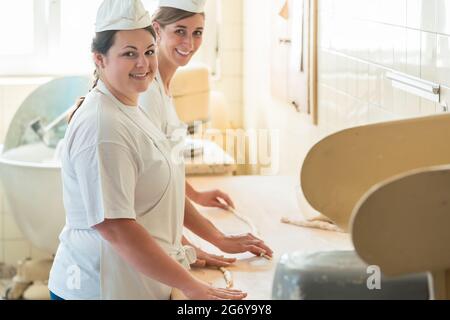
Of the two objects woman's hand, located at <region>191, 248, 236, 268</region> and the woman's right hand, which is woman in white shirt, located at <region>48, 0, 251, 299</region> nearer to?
the woman's right hand

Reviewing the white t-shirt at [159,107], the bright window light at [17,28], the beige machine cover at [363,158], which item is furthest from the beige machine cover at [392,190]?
the bright window light at [17,28]

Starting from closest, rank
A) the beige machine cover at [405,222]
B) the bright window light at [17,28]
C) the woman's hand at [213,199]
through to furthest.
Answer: the beige machine cover at [405,222], the woman's hand at [213,199], the bright window light at [17,28]

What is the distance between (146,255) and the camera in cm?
145

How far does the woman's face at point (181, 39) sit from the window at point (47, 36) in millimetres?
2086

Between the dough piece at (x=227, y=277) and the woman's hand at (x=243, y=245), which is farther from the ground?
the woman's hand at (x=243, y=245)

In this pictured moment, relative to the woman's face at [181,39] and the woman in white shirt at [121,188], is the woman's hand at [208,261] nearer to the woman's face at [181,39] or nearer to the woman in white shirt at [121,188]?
the woman in white shirt at [121,188]

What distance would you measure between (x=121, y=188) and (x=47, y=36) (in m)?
2.66

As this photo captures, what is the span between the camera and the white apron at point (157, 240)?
5.16 ft

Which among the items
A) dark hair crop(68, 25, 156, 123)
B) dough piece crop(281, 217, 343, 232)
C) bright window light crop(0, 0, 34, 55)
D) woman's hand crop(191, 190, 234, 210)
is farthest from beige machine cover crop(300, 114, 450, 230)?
bright window light crop(0, 0, 34, 55)

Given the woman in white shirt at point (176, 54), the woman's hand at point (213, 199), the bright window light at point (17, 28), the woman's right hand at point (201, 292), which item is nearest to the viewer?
the woman's right hand at point (201, 292)

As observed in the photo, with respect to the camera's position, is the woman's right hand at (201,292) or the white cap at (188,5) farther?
the white cap at (188,5)

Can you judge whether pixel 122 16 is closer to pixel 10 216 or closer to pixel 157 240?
pixel 157 240
